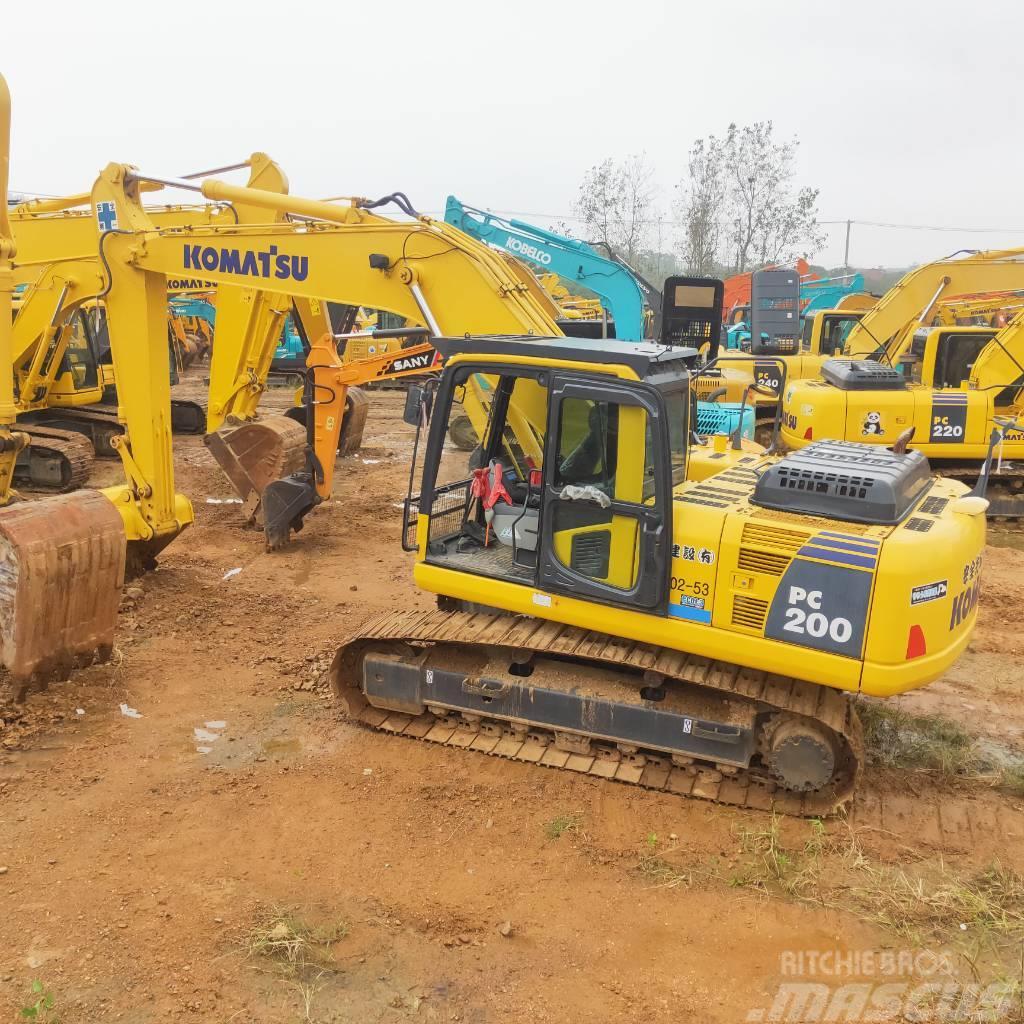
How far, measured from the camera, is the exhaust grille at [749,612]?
4531mm

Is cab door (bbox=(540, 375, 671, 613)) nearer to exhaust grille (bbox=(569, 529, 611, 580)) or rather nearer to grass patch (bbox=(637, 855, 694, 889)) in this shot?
exhaust grille (bbox=(569, 529, 611, 580))

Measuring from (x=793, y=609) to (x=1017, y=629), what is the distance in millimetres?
4405

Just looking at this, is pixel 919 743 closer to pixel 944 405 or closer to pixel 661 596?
pixel 661 596

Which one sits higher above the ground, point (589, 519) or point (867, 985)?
point (589, 519)

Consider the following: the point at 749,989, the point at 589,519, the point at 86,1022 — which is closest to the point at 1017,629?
the point at 589,519

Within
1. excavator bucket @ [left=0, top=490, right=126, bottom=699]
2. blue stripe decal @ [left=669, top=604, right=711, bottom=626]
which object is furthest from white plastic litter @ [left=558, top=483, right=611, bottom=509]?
excavator bucket @ [left=0, top=490, right=126, bottom=699]

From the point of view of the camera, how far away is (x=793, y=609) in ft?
14.6

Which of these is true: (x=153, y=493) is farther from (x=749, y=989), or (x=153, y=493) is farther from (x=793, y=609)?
(x=749, y=989)

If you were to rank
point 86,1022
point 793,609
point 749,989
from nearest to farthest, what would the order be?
point 86,1022 < point 749,989 < point 793,609

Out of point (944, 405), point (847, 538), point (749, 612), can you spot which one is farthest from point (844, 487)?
point (944, 405)

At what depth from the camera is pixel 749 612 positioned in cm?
456

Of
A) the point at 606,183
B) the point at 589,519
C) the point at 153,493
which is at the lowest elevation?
the point at 153,493

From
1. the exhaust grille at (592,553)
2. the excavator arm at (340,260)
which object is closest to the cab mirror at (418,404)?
the excavator arm at (340,260)

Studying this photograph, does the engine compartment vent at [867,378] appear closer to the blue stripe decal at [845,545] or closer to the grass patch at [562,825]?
the blue stripe decal at [845,545]
